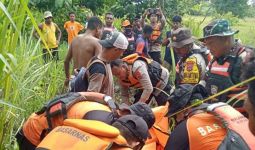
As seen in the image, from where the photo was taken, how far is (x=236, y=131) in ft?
6.01

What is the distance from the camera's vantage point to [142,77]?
384cm

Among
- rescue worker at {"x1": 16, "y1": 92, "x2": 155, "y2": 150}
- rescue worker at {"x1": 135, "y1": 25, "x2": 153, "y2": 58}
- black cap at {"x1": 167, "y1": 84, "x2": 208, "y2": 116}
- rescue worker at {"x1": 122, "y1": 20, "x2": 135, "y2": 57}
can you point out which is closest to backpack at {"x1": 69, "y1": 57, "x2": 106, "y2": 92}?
rescue worker at {"x1": 16, "y1": 92, "x2": 155, "y2": 150}

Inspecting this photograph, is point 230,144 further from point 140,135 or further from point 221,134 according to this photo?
point 140,135

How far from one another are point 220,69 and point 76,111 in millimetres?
1277

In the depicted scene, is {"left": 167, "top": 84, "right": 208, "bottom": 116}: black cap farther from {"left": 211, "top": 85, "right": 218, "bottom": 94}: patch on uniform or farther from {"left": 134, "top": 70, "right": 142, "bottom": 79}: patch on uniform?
{"left": 134, "top": 70, "right": 142, "bottom": 79}: patch on uniform

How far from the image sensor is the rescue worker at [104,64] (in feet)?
10.5

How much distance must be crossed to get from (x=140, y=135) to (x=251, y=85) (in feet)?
2.24

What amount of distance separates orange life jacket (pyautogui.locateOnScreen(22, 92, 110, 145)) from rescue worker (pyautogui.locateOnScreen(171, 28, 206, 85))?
4.10 feet

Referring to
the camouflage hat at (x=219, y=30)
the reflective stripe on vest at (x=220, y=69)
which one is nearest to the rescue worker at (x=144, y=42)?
the camouflage hat at (x=219, y=30)

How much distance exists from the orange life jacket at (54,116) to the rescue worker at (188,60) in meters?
1.25

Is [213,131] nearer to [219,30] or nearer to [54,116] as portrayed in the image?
[54,116]

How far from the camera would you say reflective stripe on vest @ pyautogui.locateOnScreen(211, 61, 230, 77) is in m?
2.99

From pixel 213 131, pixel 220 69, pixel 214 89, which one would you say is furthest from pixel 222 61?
pixel 213 131

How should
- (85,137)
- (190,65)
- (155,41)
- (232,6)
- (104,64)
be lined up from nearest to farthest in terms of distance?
(85,137) → (104,64) → (190,65) → (155,41) → (232,6)
